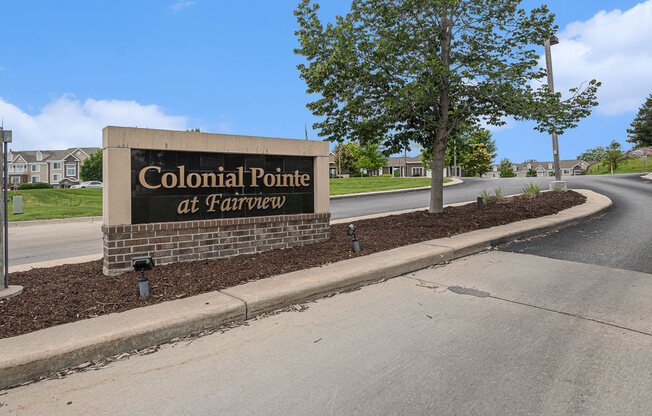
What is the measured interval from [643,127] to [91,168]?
9510 centimetres

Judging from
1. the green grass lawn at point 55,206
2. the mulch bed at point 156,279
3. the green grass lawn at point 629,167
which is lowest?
the mulch bed at point 156,279

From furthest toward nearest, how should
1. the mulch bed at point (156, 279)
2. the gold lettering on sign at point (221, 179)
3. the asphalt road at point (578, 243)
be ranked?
the asphalt road at point (578, 243)
the gold lettering on sign at point (221, 179)
the mulch bed at point (156, 279)

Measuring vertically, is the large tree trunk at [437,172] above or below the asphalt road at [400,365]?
above

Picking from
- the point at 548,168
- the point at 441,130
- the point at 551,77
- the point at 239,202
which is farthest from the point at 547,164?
the point at 239,202

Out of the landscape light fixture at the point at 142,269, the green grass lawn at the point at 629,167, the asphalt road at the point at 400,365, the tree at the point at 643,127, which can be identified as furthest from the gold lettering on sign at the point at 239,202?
the tree at the point at 643,127

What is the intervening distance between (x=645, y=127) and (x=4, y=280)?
8126 centimetres

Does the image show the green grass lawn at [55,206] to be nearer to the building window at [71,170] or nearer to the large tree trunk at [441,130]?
the large tree trunk at [441,130]

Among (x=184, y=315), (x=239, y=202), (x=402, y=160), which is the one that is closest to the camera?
(x=184, y=315)

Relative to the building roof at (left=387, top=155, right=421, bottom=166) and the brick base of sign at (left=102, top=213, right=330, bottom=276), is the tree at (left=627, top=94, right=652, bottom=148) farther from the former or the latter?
the brick base of sign at (left=102, top=213, right=330, bottom=276)

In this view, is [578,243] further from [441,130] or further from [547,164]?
[547,164]

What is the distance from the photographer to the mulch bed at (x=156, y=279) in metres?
4.18

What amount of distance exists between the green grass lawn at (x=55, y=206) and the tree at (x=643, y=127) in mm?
76917

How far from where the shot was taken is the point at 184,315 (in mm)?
4004

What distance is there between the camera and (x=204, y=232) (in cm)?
A: 635
